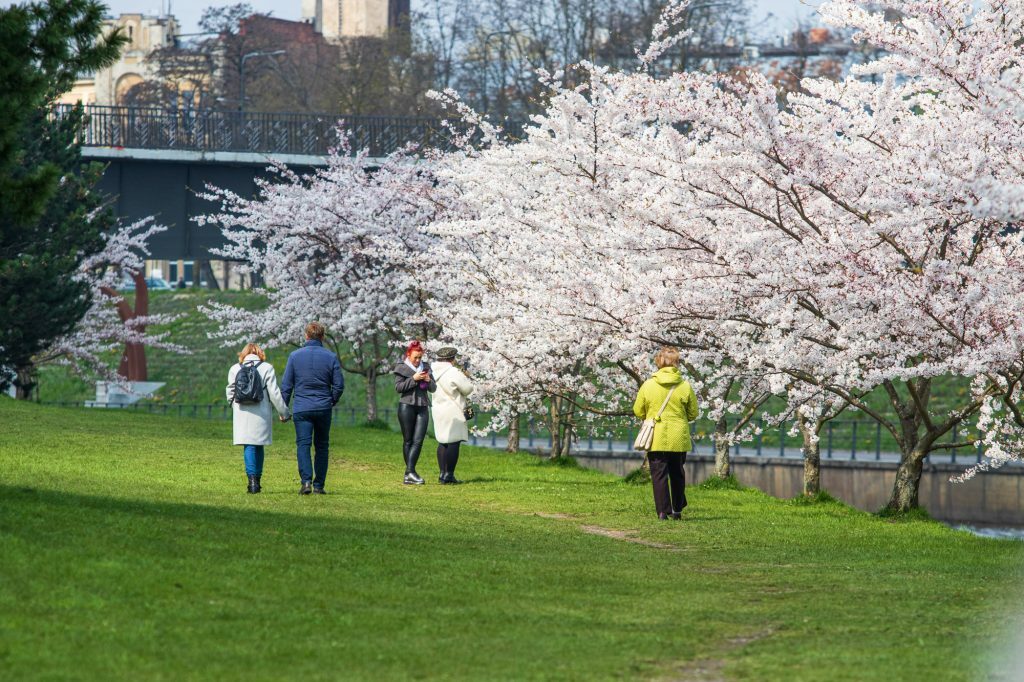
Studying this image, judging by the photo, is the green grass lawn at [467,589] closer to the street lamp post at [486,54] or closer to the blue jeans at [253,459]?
the blue jeans at [253,459]

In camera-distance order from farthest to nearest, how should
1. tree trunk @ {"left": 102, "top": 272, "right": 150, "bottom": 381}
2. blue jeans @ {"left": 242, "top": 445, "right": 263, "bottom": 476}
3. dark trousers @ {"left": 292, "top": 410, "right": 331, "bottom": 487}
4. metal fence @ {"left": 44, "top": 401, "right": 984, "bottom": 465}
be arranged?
tree trunk @ {"left": 102, "top": 272, "right": 150, "bottom": 381}
metal fence @ {"left": 44, "top": 401, "right": 984, "bottom": 465}
dark trousers @ {"left": 292, "top": 410, "right": 331, "bottom": 487}
blue jeans @ {"left": 242, "top": 445, "right": 263, "bottom": 476}

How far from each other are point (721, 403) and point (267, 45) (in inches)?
2856

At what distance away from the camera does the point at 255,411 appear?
653 inches

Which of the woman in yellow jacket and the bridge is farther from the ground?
the bridge

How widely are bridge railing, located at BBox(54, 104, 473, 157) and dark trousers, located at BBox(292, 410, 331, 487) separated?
1057 inches

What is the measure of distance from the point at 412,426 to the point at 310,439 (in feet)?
8.55

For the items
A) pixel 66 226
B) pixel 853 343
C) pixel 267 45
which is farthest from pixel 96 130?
pixel 267 45

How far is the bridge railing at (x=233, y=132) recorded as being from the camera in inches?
1758

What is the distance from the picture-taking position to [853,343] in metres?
15.3

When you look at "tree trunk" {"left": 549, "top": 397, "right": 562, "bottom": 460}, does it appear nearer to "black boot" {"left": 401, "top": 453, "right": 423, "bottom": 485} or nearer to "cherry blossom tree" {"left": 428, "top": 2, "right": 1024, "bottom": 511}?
"black boot" {"left": 401, "top": 453, "right": 423, "bottom": 485}

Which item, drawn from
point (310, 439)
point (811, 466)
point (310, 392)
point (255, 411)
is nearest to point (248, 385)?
point (255, 411)

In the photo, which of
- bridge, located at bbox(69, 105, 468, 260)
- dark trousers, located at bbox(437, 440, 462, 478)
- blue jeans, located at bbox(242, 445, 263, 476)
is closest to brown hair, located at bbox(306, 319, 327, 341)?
blue jeans, located at bbox(242, 445, 263, 476)

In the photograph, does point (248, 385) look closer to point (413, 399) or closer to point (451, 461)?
point (413, 399)

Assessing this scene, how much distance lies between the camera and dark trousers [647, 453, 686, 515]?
15.9m
